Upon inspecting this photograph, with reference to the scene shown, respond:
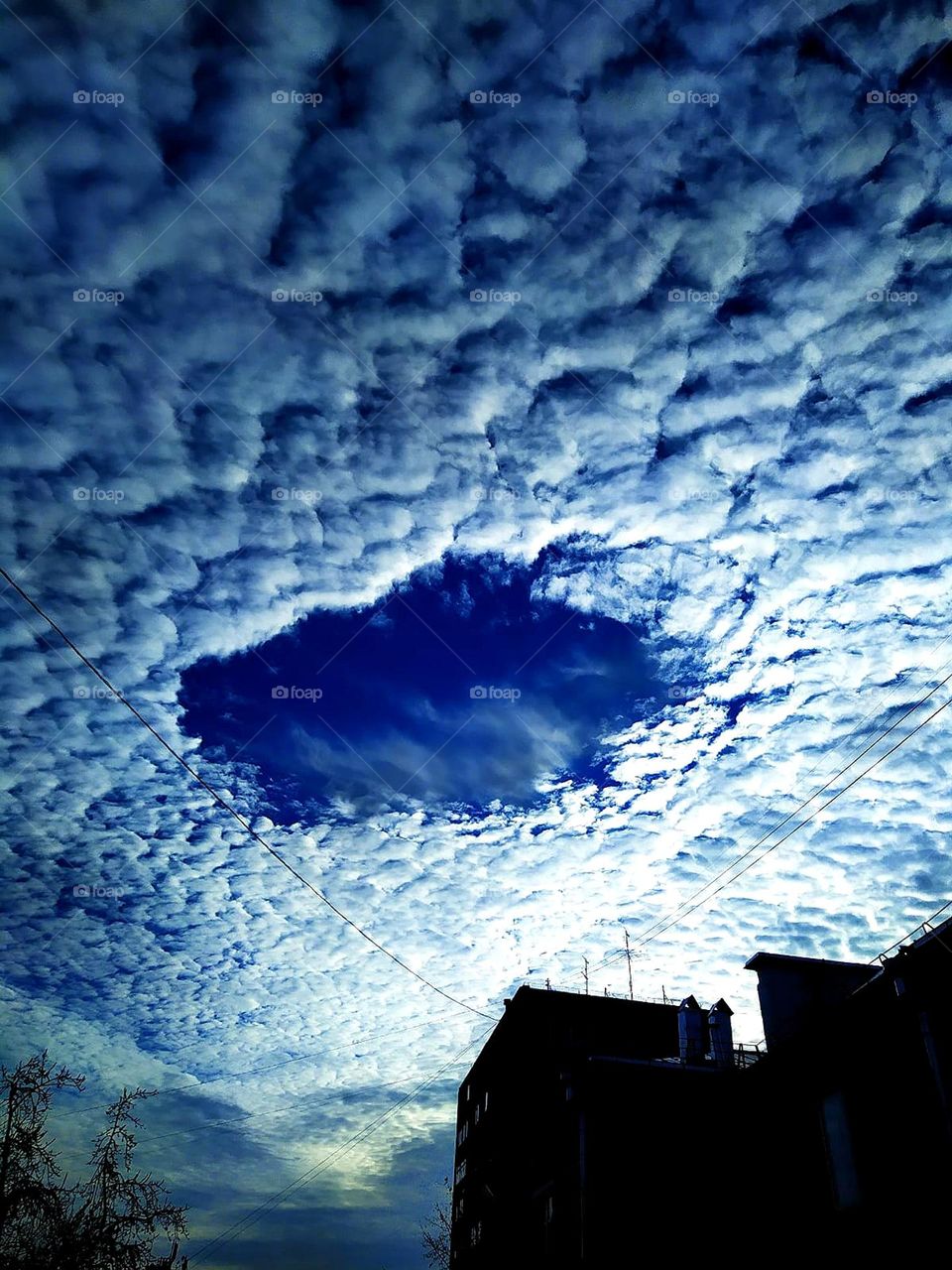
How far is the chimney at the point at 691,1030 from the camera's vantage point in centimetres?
2330

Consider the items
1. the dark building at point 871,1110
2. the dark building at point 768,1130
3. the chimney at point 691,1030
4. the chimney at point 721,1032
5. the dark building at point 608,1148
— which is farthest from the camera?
the chimney at point 691,1030

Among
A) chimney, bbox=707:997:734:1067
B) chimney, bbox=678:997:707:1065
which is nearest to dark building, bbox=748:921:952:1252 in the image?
chimney, bbox=707:997:734:1067

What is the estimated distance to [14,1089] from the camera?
18047mm

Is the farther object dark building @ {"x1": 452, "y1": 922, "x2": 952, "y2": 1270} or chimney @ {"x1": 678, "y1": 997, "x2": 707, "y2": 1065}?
chimney @ {"x1": 678, "y1": 997, "x2": 707, "y2": 1065}

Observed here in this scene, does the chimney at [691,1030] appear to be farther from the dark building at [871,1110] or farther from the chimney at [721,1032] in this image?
the dark building at [871,1110]

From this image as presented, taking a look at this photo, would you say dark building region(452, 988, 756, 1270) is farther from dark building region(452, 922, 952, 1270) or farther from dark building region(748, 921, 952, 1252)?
dark building region(748, 921, 952, 1252)

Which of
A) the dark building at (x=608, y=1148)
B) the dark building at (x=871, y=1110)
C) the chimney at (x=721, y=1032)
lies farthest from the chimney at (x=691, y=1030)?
the dark building at (x=871, y=1110)

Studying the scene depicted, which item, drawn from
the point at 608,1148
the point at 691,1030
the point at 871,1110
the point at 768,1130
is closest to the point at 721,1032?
the point at 691,1030

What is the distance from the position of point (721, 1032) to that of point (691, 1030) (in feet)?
3.18

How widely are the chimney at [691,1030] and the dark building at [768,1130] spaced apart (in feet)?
0.15

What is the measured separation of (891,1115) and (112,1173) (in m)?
20.1

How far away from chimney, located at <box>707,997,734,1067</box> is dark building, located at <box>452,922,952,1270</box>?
0.05 metres

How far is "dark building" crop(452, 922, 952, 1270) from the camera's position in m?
11.2

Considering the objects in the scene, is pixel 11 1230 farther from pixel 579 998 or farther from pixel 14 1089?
pixel 579 998
